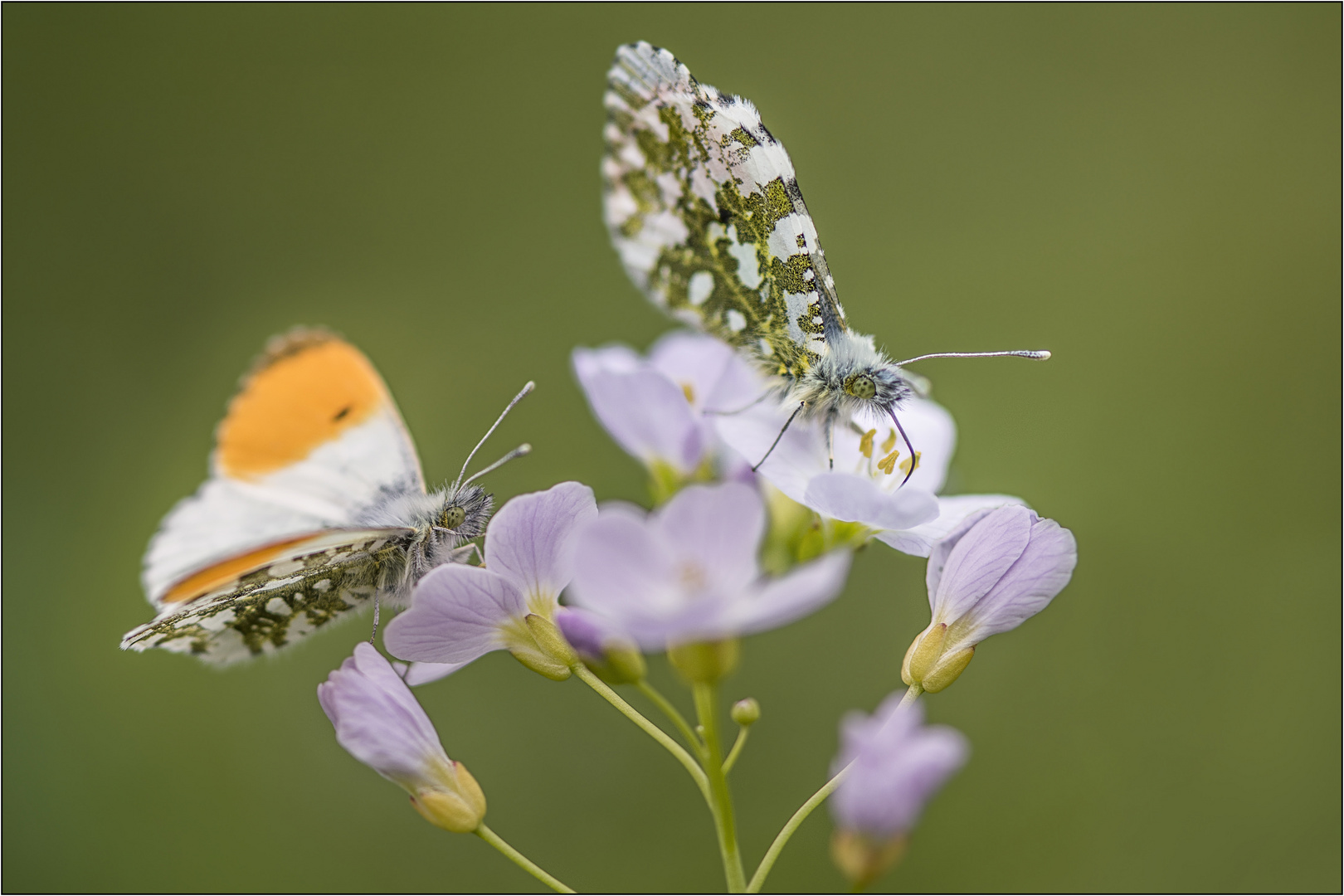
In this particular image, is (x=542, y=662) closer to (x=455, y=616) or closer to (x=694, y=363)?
(x=455, y=616)

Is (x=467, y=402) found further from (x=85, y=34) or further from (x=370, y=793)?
(x=85, y=34)

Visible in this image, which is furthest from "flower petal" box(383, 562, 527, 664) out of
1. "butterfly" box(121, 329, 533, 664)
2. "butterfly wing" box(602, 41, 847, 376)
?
"butterfly wing" box(602, 41, 847, 376)

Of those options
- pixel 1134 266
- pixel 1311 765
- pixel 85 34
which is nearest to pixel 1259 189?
pixel 1134 266

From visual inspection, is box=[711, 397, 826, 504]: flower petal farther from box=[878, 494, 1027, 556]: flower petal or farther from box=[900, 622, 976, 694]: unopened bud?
box=[900, 622, 976, 694]: unopened bud

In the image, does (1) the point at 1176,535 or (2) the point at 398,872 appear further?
(1) the point at 1176,535

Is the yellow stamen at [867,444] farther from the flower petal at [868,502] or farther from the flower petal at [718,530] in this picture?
the flower petal at [718,530]

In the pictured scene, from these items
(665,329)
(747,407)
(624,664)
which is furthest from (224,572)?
(665,329)
